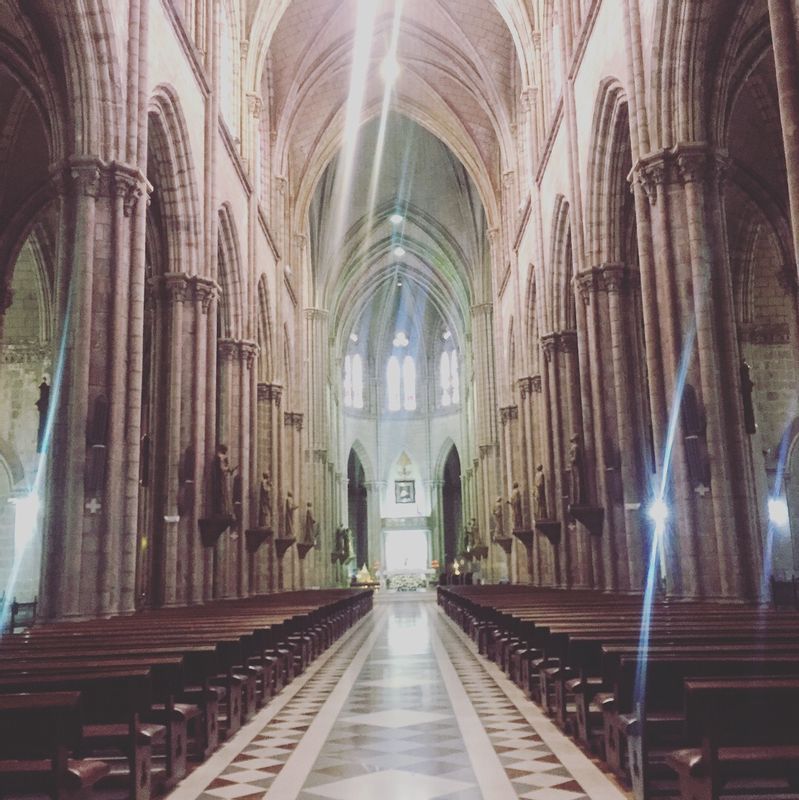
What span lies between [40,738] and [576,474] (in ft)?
51.7

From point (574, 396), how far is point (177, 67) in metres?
12.7

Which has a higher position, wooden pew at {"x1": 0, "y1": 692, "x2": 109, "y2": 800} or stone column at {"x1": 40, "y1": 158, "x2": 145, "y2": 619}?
stone column at {"x1": 40, "y1": 158, "x2": 145, "y2": 619}

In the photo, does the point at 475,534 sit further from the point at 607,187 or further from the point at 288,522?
the point at 607,187

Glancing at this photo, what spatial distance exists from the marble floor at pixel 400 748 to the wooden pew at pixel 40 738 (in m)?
1.95

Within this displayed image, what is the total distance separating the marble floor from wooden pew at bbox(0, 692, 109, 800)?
6.41ft

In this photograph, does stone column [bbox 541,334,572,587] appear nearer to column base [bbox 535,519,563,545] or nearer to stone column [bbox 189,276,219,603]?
column base [bbox 535,519,563,545]

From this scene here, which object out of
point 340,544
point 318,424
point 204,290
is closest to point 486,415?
point 318,424

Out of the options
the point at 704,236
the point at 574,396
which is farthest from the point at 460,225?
the point at 704,236

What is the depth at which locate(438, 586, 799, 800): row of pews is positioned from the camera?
4055 millimetres

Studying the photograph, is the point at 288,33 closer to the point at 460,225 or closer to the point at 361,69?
the point at 361,69

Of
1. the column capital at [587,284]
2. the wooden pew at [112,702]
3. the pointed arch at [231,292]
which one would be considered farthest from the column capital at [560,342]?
the wooden pew at [112,702]

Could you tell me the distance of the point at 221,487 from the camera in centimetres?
1878

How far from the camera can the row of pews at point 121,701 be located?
4.02 m

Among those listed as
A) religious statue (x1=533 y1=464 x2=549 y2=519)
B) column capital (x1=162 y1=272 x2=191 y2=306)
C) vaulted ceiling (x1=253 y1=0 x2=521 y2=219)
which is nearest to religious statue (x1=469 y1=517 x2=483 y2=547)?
vaulted ceiling (x1=253 y1=0 x2=521 y2=219)
